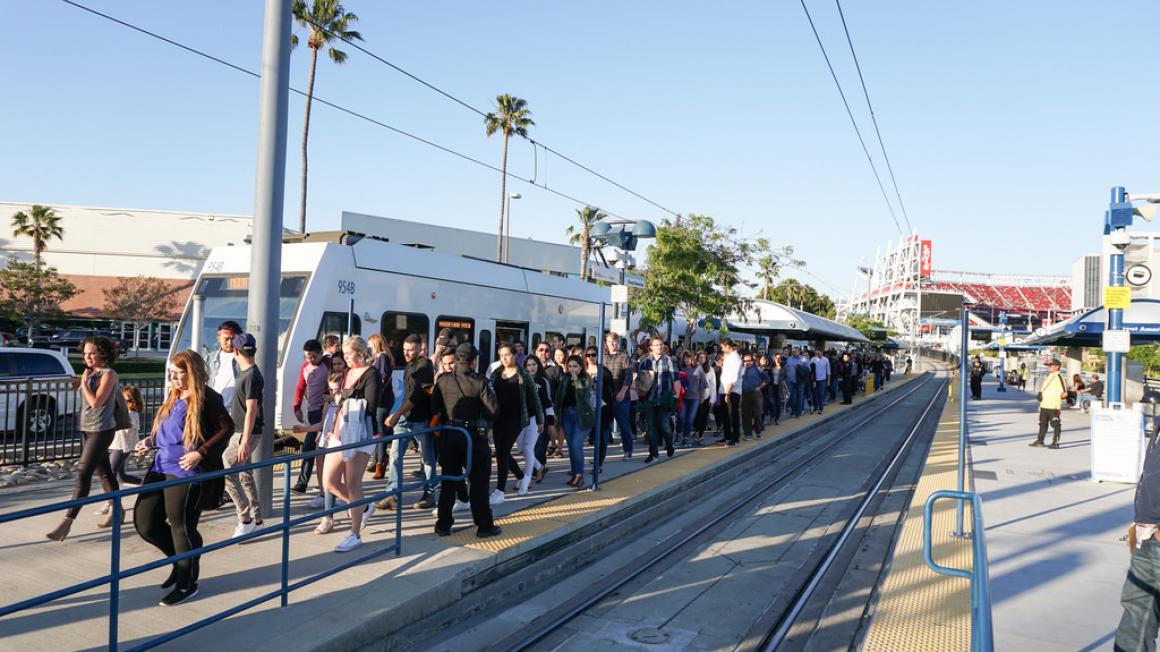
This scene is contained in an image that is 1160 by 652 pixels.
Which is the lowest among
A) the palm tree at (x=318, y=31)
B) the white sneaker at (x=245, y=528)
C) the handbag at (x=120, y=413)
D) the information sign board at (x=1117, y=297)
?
the white sneaker at (x=245, y=528)

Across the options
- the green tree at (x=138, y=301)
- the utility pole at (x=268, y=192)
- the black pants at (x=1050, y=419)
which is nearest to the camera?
the utility pole at (x=268, y=192)

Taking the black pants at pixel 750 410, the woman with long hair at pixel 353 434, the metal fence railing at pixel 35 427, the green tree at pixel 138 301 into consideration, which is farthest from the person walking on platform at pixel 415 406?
the green tree at pixel 138 301

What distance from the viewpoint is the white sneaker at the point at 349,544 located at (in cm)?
602

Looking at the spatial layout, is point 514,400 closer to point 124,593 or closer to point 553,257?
point 124,593

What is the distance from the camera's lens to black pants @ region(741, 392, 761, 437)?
48.2 feet

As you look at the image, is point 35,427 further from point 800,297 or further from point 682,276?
point 800,297

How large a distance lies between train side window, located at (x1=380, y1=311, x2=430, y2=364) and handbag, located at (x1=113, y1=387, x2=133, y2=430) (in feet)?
16.7

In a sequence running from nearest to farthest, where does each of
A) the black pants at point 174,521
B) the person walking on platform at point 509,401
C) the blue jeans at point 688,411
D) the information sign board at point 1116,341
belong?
the black pants at point 174,521 < the person walking on platform at point 509,401 < the information sign board at point 1116,341 < the blue jeans at point 688,411

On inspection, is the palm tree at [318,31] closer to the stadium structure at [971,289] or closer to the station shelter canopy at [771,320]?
the station shelter canopy at [771,320]

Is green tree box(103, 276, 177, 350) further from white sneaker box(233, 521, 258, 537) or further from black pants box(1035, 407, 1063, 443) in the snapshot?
black pants box(1035, 407, 1063, 443)

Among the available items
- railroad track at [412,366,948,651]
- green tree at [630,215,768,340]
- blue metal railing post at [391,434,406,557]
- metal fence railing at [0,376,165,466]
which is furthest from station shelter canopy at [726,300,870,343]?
blue metal railing post at [391,434,406,557]

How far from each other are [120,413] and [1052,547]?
28.0 feet

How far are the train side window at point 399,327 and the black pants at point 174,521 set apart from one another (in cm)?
664

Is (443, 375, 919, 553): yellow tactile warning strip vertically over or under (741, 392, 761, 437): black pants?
under
